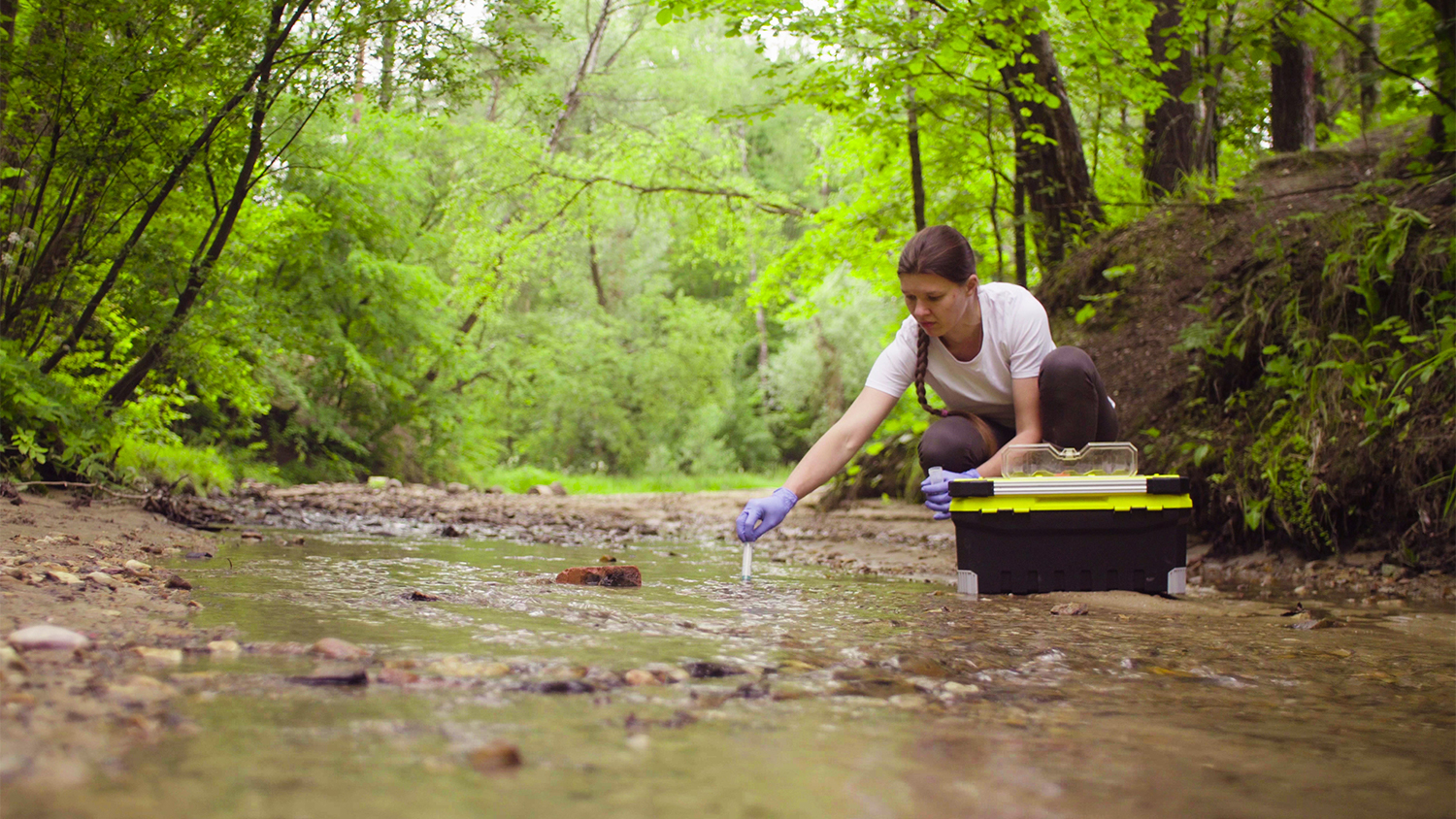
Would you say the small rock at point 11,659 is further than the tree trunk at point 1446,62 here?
No

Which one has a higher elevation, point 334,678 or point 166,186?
point 166,186

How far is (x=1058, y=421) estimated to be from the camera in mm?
3887

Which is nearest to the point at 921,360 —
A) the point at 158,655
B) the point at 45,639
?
the point at 158,655

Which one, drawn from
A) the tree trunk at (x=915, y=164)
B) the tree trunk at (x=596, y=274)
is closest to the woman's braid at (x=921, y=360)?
the tree trunk at (x=915, y=164)

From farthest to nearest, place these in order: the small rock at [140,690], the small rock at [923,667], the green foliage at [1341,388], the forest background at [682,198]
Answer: the forest background at [682,198] → the green foliage at [1341,388] → the small rock at [923,667] → the small rock at [140,690]

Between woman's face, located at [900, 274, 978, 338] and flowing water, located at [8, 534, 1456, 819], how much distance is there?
119 centimetres

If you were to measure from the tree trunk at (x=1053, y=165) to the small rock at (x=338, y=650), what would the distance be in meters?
6.52

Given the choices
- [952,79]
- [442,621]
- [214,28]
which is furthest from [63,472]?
[952,79]

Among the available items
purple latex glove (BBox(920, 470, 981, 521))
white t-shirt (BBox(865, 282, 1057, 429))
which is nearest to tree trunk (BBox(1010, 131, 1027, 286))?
white t-shirt (BBox(865, 282, 1057, 429))

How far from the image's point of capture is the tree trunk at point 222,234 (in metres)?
4.80

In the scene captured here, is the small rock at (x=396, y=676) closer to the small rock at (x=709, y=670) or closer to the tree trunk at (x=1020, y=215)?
the small rock at (x=709, y=670)

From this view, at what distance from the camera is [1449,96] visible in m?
4.91

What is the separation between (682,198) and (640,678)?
1013 cm

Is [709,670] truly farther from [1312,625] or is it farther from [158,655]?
[1312,625]
